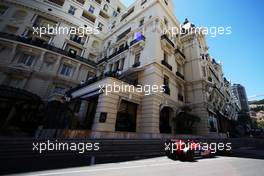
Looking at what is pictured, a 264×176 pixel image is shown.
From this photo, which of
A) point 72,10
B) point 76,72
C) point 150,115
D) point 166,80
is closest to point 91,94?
point 150,115

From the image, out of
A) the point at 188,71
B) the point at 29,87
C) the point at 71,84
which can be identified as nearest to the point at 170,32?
the point at 188,71

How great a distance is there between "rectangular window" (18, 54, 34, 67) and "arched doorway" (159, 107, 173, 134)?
63.4ft

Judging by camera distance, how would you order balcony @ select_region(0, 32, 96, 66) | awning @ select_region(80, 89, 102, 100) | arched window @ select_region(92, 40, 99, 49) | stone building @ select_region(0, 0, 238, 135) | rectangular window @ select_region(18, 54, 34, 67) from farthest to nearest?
arched window @ select_region(92, 40, 99, 49) → rectangular window @ select_region(18, 54, 34, 67) → balcony @ select_region(0, 32, 96, 66) → stone building @ select_region(0, 0, 238, 135) → awning @ select_region(80, 89, 102, 100)

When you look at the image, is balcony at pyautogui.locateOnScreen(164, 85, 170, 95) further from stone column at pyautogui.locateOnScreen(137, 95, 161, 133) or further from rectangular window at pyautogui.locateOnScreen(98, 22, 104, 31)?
rectangular window at pyautogui.locateOnScreen(98, 22, 104, 31)

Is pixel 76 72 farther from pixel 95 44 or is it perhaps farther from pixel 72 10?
pixel 72 10

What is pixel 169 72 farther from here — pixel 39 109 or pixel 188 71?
pixel 39 109

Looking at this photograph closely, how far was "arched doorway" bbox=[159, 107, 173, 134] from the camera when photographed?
1592 cm

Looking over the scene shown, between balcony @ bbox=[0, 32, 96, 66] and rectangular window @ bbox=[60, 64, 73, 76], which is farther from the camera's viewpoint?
rectangular window @ bbox=[60, 64, 73, 76]

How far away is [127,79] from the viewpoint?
17875 millimetres

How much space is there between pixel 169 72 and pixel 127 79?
547 cm

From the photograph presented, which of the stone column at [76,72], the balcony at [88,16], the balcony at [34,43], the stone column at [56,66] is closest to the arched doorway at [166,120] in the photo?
the stone column at [76,72]

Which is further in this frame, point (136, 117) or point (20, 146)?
point (136, 117)

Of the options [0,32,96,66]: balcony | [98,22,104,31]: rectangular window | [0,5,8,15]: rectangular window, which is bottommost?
[0,32,96,66]: balcony

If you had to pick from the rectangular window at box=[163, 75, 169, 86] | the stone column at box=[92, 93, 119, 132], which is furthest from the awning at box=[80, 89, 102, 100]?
the rectangular window at box=[163, 75, 169, 86]
